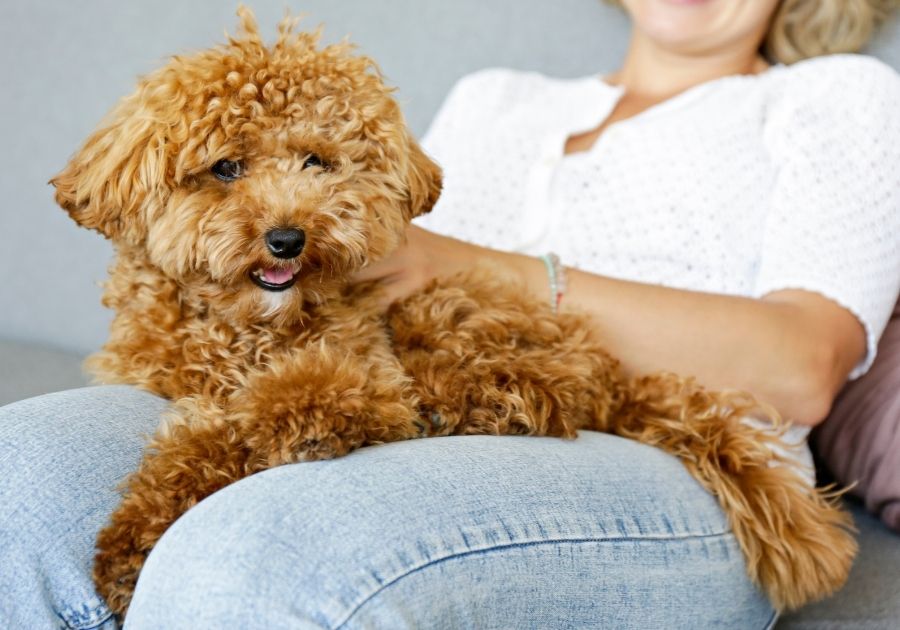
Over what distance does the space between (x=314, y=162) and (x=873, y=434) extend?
3.36ft

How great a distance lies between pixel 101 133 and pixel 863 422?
4.20 ft

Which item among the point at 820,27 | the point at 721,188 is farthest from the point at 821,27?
the point at 721,188

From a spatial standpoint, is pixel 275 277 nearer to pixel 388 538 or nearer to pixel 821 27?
pixel 388 538

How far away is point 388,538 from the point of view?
3.23ft

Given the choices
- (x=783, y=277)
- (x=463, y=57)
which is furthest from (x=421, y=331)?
(x=463, y=57)

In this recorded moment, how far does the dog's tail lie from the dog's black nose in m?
0.55

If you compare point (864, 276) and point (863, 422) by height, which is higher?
point (864, 276)

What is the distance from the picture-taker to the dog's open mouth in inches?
47.6

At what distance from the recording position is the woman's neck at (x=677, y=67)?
77.5 inches

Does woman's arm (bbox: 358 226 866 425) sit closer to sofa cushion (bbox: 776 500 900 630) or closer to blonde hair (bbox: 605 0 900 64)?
sofa cushion (bbox: 776 500 900 630)

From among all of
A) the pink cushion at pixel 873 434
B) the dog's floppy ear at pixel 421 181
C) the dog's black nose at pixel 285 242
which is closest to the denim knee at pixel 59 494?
the dog's black nose at pixel 285 242

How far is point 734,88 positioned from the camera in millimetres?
1848

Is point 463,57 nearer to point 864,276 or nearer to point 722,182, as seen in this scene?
point 722,182

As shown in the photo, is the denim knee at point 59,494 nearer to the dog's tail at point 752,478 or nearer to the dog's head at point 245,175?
the dog's head at point 245,175
